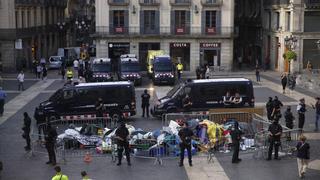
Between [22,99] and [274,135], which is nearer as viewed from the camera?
[274,135]

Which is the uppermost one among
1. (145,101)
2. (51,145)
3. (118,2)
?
(118,2)

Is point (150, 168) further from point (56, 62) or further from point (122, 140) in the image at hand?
point (56, 62)

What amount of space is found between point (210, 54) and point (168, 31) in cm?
468

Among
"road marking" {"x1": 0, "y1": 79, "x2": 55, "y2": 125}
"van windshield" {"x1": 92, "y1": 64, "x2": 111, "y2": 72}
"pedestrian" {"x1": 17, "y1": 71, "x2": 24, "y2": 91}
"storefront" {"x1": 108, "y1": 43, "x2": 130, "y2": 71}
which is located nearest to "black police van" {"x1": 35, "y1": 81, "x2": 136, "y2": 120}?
"road marking" {"x1": 0, "y1": 79, "x2": 55, "y2": 125}

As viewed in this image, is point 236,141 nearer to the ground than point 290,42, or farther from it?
nearer to the ground

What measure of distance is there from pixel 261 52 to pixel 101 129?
143 ft

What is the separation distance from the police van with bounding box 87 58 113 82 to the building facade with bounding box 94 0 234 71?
9.91 metres

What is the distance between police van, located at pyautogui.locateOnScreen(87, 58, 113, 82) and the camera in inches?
1858

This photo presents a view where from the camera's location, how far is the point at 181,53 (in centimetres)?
5891

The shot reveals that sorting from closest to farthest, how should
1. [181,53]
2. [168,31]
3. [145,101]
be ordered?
[145,101] → [168,31] → [181,53]

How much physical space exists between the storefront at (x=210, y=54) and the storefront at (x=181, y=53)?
1377mm

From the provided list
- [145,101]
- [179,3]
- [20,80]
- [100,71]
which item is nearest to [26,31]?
[179,3]

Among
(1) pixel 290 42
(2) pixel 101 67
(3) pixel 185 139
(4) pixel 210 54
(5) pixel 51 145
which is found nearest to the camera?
(3) pixel 185 139

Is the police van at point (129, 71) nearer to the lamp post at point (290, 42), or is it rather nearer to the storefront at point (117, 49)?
the storefront at point (117, 49)
